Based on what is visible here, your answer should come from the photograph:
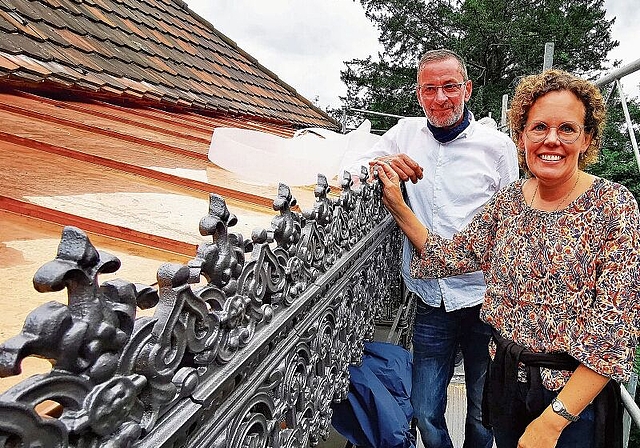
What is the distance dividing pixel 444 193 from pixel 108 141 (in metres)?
1.60

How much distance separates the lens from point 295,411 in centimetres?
152

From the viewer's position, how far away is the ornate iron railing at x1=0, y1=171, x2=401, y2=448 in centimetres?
57

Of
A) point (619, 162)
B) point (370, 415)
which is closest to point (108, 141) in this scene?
point (370, 415)

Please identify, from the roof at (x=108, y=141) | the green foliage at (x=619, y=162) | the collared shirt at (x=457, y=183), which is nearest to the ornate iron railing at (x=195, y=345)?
the roof at (x=108, y=141)

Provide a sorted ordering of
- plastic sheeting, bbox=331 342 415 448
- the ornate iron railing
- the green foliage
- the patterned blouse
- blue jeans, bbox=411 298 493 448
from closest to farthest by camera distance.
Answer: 1. the ornate iron railing
2. the patterned blouse
3. plastic sheeting, bbox=331 342 415 448
4. blue jeans, bbox=411 298 493 448
5. the green foliage

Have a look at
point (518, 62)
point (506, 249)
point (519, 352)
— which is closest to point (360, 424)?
point (519, 352)

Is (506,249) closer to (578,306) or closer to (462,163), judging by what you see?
(578,306)

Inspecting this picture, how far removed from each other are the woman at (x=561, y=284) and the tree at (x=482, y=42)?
23528mm

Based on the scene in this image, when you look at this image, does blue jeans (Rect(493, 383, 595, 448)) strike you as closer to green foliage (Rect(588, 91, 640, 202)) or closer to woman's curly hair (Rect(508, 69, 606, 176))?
woman's curly hair (Rect(508, 69, 606, 176))

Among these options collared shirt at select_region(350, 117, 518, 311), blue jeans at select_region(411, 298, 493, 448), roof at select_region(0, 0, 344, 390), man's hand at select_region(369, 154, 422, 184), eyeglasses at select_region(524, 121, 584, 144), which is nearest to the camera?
roof at select_region(0, 0, 344, 390)

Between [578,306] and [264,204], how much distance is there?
1048mm

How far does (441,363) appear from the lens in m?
2.87

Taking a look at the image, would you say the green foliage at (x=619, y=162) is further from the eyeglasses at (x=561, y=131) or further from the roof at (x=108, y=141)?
the eyeglasses at (x=561, y=131)

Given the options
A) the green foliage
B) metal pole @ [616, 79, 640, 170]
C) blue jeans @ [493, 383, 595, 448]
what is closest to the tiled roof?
blue jeans @ [493, 383, 595, 448]
